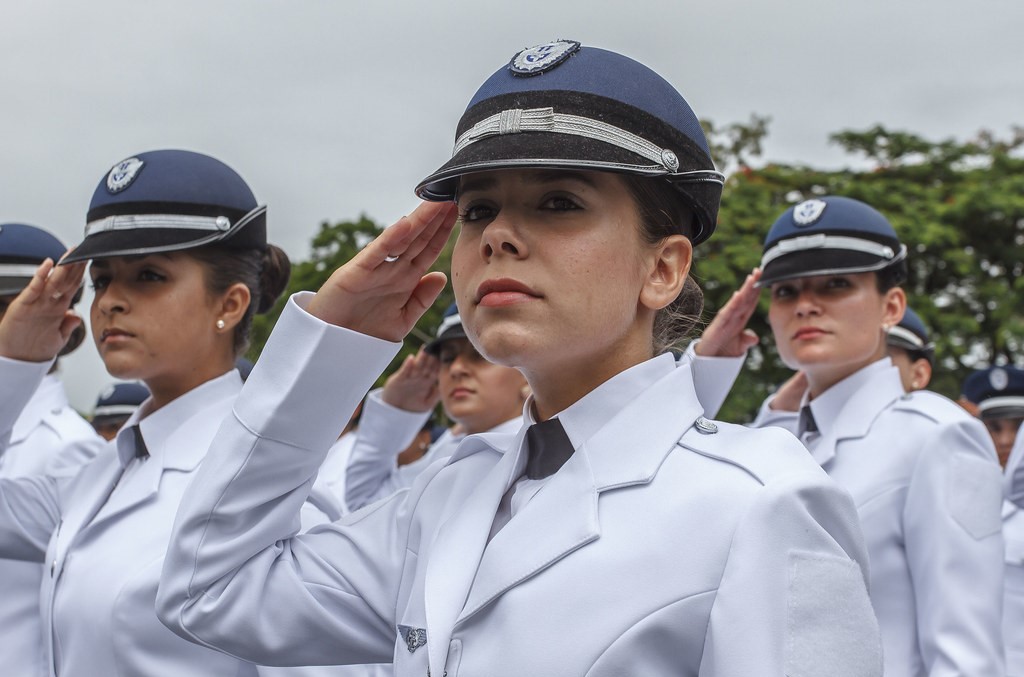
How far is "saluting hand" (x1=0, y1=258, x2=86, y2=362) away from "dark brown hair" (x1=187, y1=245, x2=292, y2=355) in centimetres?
52

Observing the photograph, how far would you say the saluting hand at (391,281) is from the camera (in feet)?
7.98

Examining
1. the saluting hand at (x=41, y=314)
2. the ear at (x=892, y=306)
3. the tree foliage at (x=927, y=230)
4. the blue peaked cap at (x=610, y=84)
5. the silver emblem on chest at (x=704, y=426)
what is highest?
the blue peaked cap at (x=610, y=84)

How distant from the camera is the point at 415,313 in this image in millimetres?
2592

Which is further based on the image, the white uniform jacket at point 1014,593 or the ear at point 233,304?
the white uniform jacket at point 1014,593

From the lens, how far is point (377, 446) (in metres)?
6.64

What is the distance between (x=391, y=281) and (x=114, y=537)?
1.31m

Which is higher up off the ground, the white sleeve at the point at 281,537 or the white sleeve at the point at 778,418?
the white sleeve at the point at 281,537

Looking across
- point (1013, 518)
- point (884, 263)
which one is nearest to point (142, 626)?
point (884, 263)

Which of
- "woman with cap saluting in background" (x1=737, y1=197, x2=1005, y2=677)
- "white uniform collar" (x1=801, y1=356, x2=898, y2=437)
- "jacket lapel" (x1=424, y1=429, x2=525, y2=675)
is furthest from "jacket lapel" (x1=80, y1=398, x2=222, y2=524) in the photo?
"white uniform collar" (x1=801, y1=356, x2=898, y2=437)

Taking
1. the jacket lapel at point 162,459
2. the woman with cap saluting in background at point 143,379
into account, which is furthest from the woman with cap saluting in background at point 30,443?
the jacket lapel at point 162,459

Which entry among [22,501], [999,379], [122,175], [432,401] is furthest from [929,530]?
[999,379]

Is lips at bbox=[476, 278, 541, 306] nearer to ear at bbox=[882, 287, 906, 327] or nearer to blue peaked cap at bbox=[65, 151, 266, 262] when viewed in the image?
blue peaked cap at bbox=[65, 151, 266, 262]

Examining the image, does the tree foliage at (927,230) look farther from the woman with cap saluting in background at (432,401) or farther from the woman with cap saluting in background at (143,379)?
the woman with cap saluting in background at (143,379)

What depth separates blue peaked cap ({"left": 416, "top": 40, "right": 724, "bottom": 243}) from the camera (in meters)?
2.13
